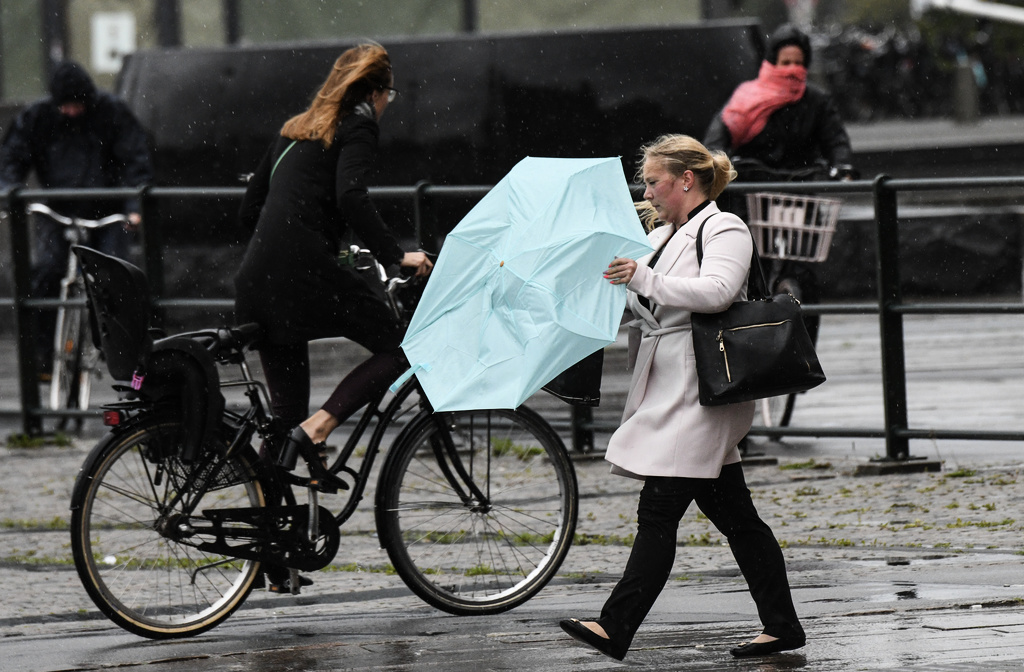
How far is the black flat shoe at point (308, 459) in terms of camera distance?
5.74m

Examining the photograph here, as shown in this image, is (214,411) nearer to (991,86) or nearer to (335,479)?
(335,479)

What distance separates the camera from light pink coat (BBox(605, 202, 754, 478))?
4.92 m

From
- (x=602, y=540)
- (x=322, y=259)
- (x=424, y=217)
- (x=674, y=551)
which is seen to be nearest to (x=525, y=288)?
(x=674, y=551)

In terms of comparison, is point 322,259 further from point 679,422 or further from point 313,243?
point 679,422

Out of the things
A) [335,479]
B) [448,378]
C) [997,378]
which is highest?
[448,378]

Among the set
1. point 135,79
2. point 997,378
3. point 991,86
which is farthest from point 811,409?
point 991,86

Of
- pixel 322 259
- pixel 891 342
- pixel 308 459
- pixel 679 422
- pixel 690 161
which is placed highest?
pixel 690 161

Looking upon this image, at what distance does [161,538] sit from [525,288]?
153cm

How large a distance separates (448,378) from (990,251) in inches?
427

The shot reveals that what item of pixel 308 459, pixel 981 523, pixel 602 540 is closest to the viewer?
pixel 308 459

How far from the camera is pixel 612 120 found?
1263 centimetres

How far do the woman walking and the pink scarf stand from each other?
3.66 metres

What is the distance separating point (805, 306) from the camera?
27.4 ft

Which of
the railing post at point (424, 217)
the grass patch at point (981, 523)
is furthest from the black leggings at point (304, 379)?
the railing post at point (424, 217)
